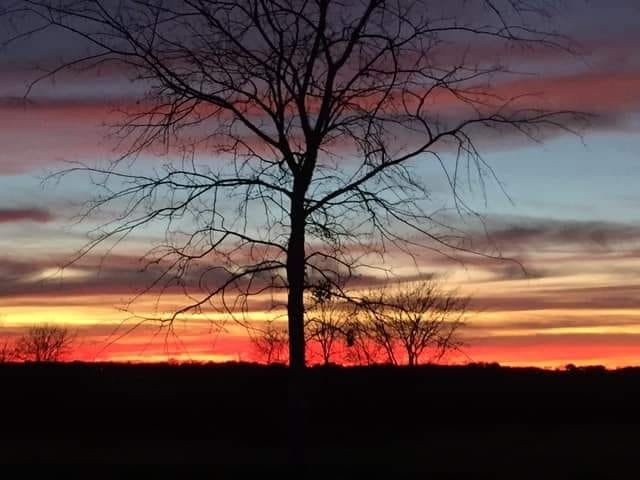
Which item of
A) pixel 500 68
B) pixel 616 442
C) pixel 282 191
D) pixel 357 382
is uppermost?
pixel 500 68

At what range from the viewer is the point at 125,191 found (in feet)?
46.9

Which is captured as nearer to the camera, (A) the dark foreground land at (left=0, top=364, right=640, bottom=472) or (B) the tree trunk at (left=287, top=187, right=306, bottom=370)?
(B) the tree trunk at (left=287, top=187, right=306, bottom=370)

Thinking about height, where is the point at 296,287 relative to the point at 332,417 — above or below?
above

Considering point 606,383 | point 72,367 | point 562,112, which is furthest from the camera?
point 606,383

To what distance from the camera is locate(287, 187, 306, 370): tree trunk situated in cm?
1426

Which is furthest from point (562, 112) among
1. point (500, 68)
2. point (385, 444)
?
point (385, 444)

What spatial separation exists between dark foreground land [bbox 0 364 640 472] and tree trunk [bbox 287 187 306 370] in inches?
190

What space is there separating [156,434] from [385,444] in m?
4.94

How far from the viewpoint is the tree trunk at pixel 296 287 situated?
1426 cm

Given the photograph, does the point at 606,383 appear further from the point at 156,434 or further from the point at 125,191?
the point at 125,191

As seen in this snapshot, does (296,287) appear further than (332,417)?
No

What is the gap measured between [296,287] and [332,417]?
10.1 metres

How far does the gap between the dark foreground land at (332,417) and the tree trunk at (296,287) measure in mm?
4822

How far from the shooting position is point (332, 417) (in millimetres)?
23812
